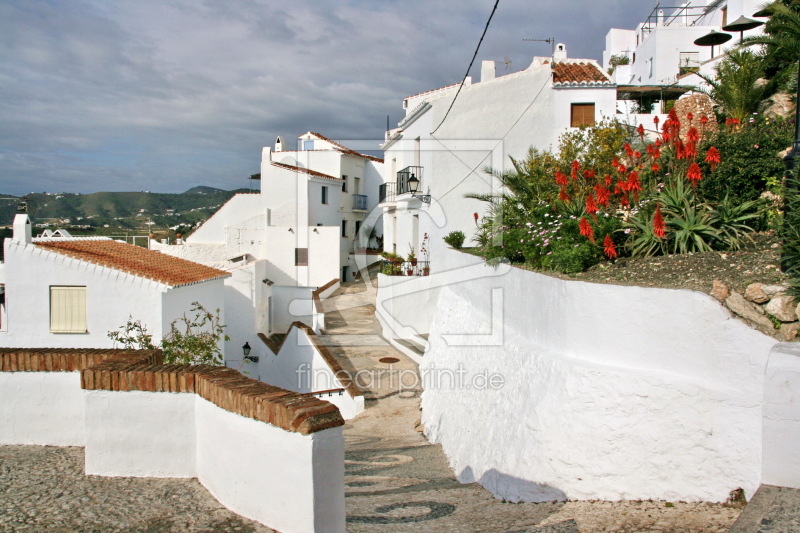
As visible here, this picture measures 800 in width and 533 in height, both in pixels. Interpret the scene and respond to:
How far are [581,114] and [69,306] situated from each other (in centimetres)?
1434

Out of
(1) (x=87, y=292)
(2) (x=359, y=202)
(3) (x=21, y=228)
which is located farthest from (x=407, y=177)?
(2) (x=359, y=202)

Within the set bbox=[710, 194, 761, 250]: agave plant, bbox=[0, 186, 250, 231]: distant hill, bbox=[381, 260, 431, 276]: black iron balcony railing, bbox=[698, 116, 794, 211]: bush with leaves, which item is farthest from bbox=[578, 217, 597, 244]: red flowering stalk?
bbox=[0, 186, 250, 231]: distant hill

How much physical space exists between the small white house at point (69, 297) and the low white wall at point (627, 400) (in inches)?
325

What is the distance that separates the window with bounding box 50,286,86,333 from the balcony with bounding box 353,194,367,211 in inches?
902

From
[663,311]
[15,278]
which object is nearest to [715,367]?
[663,311]

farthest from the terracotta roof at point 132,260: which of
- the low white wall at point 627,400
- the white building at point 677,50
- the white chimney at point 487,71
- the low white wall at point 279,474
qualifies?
the white building at point 677,50

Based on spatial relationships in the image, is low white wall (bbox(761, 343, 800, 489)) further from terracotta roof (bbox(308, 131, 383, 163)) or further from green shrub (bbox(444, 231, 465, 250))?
terracotta roof (bbox(308, 131, 383, 163))

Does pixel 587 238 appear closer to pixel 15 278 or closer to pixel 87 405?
pixel 87 405

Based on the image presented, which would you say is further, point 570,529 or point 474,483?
point 474,483

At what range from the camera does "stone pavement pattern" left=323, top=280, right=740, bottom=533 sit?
18.1 feet

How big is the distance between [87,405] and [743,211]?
8.36 metres

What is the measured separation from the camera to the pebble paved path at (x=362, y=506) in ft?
13.6

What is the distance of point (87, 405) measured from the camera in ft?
16.0

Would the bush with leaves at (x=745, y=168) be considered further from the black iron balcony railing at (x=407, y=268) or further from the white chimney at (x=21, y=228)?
the white chimney at (x=21, y=228)
